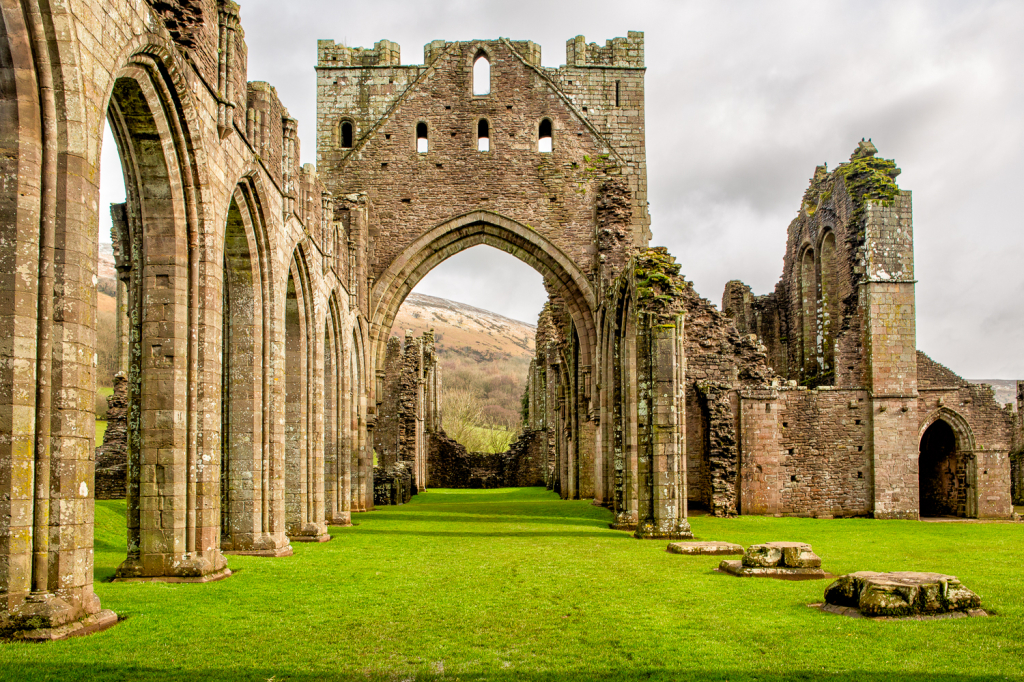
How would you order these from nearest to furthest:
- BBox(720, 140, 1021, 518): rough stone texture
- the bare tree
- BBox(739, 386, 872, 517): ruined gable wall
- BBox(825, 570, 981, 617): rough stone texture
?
BBox(825, 570, 981, 617): rough stone texture
BBox(739, 386, 872, 517): ruined gable wall
BBox(720, 140, 1021, 518): rough stone texture
the bare tree

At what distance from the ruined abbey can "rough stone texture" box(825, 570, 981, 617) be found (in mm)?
5332

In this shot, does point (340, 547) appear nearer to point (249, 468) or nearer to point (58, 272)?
point (249, 468)

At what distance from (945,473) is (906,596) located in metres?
15.1

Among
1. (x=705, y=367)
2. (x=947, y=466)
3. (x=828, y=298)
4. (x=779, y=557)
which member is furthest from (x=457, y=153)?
(x=779, y=557)

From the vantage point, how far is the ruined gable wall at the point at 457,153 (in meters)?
21.8

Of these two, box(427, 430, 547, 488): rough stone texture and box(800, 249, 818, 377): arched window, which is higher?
box(800, 249, 818, 377): arched window

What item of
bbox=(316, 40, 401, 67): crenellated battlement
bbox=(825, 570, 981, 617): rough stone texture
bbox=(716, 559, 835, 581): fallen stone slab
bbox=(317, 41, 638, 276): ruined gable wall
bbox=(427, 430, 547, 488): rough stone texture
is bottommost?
bbox=(427, 430, 547, 488): rough stone texture

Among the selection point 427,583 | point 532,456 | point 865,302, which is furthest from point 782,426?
point 532,456

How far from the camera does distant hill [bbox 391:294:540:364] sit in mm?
102312

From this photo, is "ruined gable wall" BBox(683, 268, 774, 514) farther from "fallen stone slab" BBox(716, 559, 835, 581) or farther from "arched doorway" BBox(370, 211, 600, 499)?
"fallen stone slab" BBox(716, 559, 835, 581)

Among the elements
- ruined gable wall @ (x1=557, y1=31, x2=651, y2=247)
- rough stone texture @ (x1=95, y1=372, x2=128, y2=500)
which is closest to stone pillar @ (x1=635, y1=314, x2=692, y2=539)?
rough stone texture @ (x1=95, y1=372, x2=128, y2=500)

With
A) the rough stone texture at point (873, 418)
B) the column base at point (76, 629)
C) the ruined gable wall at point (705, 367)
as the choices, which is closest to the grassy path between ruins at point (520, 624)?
the column base at point (76, 629)

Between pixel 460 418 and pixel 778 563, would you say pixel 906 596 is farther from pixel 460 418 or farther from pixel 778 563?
pixel 460 418

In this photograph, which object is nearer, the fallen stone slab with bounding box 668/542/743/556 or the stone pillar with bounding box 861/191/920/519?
the fallen stone slab with bounding box 668/542/743/556
